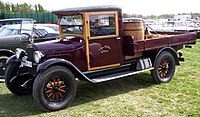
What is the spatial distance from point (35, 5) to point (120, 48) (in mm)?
33748

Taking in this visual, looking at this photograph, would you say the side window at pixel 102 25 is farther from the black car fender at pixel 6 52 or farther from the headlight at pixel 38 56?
the black car fender at pixel 6 52

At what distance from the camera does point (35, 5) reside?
37.2 m

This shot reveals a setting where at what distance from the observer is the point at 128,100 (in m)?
5.12

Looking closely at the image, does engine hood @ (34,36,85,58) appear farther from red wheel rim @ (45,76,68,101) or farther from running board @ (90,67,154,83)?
running board @ (90,67,154,83)

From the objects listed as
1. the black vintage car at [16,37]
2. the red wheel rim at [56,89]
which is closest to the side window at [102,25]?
the red wheel rim at [56,89]

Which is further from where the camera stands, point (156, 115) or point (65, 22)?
point (65, 22)

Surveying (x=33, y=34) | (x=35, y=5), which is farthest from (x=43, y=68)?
(x=35, y=5)

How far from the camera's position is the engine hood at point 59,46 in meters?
4.82

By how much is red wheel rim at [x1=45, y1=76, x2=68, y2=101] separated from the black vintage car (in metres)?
2.84

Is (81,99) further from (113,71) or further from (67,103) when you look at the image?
(113,71)

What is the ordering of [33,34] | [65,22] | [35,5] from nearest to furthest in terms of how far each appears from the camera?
[65,22], [33,34], [35,5]

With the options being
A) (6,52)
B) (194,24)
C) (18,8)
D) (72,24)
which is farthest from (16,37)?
(18,8)

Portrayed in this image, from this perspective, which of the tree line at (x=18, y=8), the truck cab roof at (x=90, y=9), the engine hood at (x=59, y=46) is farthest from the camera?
the tree line at (x=18, y=8)

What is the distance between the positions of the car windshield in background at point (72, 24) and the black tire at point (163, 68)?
6.47 ft
